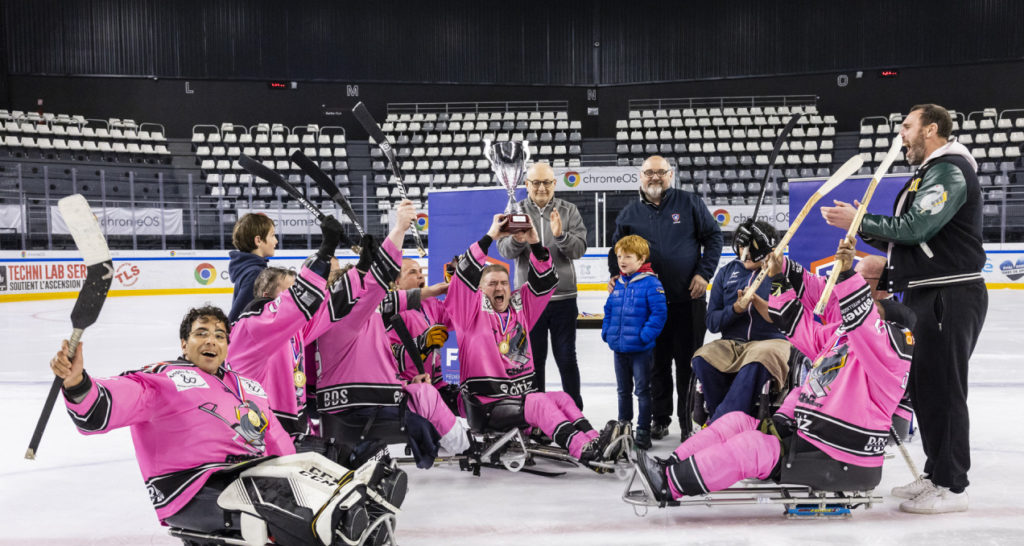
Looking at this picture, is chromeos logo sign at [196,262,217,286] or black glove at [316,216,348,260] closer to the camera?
black glove at [316,216,348,260]

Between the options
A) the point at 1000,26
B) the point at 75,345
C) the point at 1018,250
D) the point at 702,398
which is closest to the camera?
the point at 75,345

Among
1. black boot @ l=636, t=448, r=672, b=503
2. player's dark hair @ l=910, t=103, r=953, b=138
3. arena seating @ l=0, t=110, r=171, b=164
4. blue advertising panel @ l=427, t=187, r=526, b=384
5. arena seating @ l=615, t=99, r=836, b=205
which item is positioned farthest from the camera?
arena seating @ l=615, t=99, r=836, b=205

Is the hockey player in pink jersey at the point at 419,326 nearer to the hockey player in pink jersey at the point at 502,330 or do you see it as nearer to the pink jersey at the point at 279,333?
the hockey player in pink jersey at the point at 502,330

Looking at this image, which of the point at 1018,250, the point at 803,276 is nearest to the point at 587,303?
the point at 1018,250

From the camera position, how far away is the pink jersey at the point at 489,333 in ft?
11.4

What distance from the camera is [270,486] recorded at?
211cm

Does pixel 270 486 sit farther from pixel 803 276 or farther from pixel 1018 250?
pixel 1018 250

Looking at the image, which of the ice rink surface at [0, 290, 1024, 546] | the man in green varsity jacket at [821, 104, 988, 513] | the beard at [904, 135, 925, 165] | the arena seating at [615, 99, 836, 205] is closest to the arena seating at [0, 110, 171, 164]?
the arena seating at [615, 99, 836, 205]

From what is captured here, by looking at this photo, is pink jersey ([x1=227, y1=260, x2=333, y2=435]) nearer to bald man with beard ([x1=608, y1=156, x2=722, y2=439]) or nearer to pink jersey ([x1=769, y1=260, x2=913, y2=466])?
pink jersey ([x1=769, y1=260, x2=913, y2=466])

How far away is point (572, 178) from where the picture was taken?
44.9 ft

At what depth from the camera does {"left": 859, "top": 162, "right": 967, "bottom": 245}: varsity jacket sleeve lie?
2678 millimetres

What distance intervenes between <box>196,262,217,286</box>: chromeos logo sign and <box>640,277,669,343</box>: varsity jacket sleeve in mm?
10717

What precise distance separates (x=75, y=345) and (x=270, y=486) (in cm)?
60

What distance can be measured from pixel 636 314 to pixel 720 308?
0.39 metres
